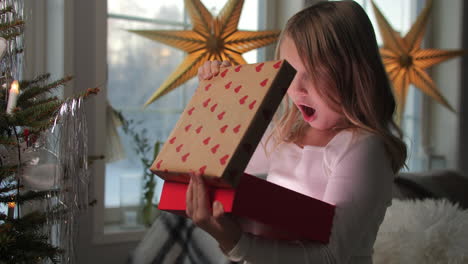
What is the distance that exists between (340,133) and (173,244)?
84cm

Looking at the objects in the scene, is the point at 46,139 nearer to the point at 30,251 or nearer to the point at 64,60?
the point at 30,251

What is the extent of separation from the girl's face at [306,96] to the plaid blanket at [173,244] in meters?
0.67

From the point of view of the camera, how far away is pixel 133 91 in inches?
84.7

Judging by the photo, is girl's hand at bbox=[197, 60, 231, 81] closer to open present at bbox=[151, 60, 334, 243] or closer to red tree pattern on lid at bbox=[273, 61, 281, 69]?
open present at bbox=[151, 60, 334, 243]

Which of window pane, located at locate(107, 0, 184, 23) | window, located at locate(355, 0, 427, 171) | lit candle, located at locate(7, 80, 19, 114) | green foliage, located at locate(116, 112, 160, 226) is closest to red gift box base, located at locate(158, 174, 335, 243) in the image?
lit candle, located at locate(7, 80, 19, 114)

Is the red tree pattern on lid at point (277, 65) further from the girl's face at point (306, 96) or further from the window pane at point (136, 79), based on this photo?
the window pane at point (136, 79)

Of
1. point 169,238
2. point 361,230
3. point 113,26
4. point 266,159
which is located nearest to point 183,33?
point 113,26

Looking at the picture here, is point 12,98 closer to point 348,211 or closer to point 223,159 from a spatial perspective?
point 223,159

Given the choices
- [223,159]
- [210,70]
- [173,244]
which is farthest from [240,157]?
[173,244]

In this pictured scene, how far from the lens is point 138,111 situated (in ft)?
7.09

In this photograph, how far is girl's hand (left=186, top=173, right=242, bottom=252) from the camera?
0.73m

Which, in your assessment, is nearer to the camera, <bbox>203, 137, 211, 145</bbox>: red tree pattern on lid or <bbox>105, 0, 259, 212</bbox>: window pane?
Result: <bbox>203, 137, 211, 145</bbox>: red tree pattern on lid

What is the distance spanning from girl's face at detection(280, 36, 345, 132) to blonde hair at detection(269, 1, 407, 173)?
1 cm

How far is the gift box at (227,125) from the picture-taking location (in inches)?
27.9
